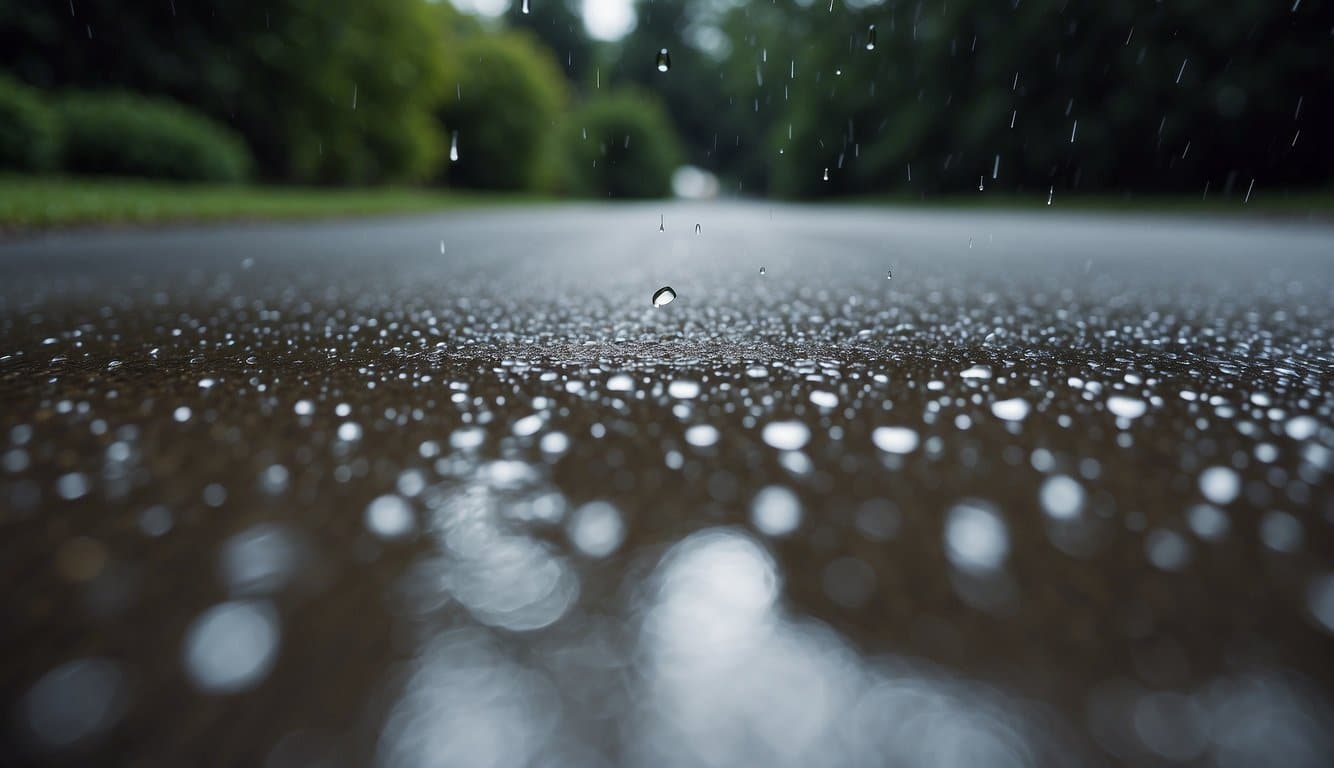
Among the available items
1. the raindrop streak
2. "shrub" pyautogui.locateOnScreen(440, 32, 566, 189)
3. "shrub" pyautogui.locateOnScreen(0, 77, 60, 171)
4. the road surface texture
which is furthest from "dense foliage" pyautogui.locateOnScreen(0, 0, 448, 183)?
the road surface texture

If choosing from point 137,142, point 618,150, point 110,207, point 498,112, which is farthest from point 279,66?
point 618,150

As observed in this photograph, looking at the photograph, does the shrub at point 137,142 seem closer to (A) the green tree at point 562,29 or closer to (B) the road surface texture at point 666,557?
(B) the road surface texture at point 666,557

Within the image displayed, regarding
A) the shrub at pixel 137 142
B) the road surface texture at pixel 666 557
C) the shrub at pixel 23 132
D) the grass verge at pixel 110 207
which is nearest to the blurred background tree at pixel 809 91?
the shrub at pixel 23 132

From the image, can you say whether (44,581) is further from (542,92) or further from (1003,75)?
(542,92)

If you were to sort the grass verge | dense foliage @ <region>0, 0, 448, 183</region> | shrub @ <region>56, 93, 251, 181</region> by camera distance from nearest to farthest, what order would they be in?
1. the grass verge
2. shrub @ <region>56, 93, 251, 181</region>
3. dense foliage @ <region>0, 0, 448, 183</region>

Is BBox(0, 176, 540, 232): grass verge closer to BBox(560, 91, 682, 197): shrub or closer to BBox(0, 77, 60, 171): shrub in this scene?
BBox(0, 77, 60, 171): shrub
